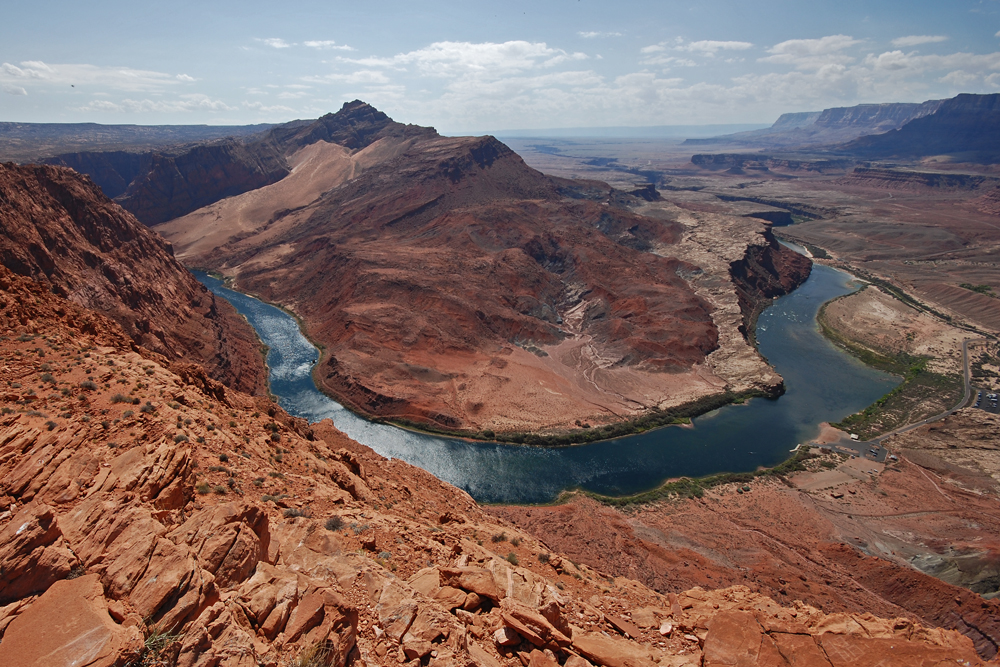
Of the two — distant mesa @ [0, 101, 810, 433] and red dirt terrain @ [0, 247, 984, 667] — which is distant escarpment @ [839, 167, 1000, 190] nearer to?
distant mesa @ [0, 101, 810, 433]

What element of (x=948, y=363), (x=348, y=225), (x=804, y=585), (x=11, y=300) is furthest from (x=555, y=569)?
(x=348, y=225)

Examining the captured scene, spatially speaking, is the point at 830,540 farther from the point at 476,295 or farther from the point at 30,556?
the point at 476,295

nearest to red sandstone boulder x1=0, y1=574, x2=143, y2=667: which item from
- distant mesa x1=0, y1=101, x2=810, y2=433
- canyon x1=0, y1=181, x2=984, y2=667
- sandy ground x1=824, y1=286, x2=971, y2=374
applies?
canyon x1=0, y1=181, x2=984, y2=667

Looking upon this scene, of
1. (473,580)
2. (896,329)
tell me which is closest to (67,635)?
(473,580)

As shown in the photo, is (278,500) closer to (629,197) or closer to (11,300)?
(11,300)

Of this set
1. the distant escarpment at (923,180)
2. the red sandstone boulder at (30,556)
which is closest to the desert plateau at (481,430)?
the red sandstone boulder at (30,556)

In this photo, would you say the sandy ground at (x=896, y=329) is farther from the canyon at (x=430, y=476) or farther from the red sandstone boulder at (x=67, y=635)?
the red sandstone boulder at (x=67, y=635)
